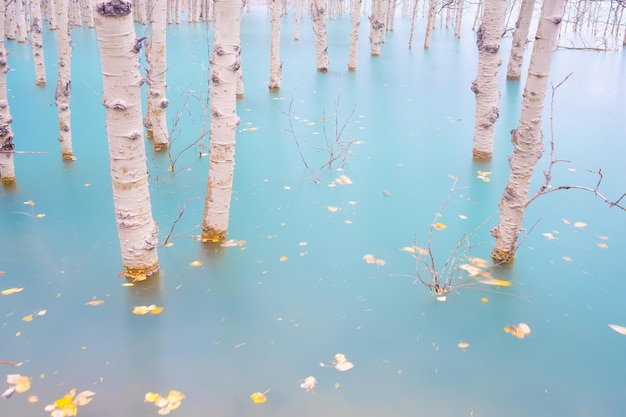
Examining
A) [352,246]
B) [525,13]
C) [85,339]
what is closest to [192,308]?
[85,339]

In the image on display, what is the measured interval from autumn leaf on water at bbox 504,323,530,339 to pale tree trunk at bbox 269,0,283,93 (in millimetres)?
6560

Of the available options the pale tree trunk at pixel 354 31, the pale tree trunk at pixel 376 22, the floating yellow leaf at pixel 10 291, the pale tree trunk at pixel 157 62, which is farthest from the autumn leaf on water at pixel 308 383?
the pale tree trunk at pixel 376 22

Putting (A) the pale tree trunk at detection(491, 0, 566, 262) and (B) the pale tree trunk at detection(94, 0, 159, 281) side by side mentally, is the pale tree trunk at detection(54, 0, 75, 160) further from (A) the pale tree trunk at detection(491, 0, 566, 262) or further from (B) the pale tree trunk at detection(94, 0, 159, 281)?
(A) the pale tree trunk at detection(491, 0, 566, 262)

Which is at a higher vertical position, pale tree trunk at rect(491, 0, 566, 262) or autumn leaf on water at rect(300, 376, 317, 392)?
pale tree trunk at rect(491, 0, 566, 262)

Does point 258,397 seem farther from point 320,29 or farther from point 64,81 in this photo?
point 320,29

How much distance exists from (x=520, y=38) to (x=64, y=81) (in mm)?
8319

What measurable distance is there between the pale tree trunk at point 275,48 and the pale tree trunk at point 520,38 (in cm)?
445

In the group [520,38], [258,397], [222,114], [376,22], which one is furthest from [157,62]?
[376,22]

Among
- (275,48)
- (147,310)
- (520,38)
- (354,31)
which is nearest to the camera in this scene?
(147,310)

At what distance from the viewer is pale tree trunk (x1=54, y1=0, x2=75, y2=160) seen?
484 cm

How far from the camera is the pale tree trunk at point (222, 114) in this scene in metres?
3.03

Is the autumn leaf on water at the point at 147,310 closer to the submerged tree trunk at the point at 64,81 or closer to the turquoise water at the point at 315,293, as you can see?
the turquoise water at the point at 315,293

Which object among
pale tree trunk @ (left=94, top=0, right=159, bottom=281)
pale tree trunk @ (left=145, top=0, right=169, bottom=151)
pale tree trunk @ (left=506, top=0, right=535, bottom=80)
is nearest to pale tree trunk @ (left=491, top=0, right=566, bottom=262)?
pale tree trunk @ (left=94, top=0, right=159, bottom=281)

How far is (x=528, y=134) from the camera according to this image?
2949mm
